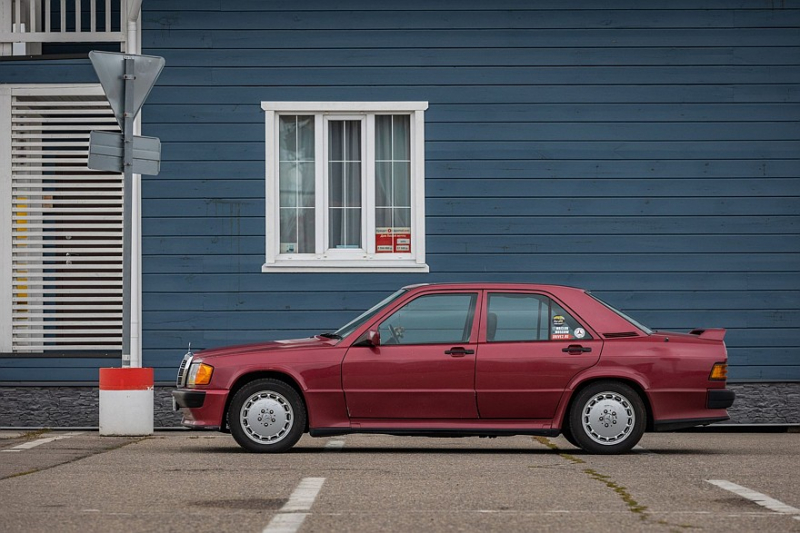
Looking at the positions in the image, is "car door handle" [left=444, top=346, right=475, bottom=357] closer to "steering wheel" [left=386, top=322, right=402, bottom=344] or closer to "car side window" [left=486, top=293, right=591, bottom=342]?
"car side window" [left=486, top=293, right=591, bottom=342]

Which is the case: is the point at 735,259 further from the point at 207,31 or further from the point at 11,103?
the point at 11,103

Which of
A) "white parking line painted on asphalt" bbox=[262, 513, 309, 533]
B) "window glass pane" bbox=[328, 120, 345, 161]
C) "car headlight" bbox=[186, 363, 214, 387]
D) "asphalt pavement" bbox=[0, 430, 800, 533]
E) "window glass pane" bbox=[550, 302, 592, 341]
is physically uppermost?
"window glass pane" bbox=[328, 120, 345, 161]

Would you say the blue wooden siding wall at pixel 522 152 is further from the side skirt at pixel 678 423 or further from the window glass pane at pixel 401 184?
the side skirt at pixel 678 423

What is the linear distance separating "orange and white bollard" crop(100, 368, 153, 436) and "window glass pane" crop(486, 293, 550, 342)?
3527 millimetres

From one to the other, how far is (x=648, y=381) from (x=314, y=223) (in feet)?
17.3

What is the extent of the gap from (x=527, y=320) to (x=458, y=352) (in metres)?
0.69

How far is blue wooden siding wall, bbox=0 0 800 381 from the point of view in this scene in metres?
15.3

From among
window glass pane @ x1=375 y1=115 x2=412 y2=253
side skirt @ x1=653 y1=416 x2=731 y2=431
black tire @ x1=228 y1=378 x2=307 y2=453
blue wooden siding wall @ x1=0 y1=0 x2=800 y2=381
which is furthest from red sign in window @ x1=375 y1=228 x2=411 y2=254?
side skirt @ x1=653 y1=416 x2=731 y2=431

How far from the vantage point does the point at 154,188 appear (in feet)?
50.2

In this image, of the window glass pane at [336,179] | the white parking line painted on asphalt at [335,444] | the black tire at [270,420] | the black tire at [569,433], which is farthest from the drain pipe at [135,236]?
the black tire at [569,433]

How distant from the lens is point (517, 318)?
11.8 meters

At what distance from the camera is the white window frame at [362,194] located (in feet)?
50.2

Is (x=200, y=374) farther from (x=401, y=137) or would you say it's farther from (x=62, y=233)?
(x=401, y=137)

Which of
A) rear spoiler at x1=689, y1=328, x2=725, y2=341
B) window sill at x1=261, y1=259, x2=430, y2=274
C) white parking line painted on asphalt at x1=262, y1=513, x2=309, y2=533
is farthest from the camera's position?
window sill at x1=261, y1=259, x2=430, y2=274
